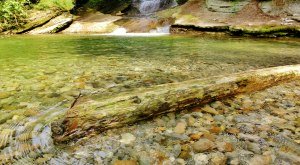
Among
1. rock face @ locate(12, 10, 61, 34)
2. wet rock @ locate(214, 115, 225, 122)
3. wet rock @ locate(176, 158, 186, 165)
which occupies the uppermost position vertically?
rock face @ locate(12, 10, 61, 34)

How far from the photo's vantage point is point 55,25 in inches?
886

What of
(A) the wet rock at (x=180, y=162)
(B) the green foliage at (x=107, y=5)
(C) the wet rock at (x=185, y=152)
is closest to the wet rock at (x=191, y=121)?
(C) the wet rock at (x=185, y=152)

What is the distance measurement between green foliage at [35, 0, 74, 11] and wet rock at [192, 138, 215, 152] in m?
23.8

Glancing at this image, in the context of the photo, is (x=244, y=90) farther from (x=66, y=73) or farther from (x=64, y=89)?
(x=66, y=73)

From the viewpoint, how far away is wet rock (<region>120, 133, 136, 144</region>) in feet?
9.71

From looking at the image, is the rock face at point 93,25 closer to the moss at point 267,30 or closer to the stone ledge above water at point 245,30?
the stone ledge above water at point 245,30

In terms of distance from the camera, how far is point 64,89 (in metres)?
5.02

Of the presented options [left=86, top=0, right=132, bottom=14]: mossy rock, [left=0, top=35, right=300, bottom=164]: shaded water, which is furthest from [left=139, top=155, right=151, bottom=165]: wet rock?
[left=86, top=0, right=132, bottom=14]: mossy rock

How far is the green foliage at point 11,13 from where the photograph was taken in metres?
21.4

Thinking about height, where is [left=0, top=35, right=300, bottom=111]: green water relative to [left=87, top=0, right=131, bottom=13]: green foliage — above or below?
below

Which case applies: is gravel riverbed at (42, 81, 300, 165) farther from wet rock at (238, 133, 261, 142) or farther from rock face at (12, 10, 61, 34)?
rock face at (12, 10, 61, 34)

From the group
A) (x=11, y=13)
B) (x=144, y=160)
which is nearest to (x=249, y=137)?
(x=144, y=160)

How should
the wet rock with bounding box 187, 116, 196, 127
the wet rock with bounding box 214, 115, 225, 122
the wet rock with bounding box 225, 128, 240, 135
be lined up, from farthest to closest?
the wet rock with bounding box 214, 115, 225, 122 → the wet rock with bounding box 187, 116, 196, 127 → the wet rock with bounding box 225, 128, 240, 135

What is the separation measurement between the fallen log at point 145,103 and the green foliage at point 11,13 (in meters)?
21.7
